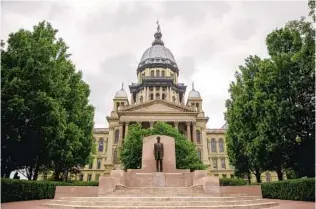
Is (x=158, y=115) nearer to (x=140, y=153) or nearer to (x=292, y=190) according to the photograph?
→ (x=140, y=153)

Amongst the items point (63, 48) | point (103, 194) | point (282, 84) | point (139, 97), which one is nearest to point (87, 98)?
point (63, 48)

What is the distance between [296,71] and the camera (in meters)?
17.3

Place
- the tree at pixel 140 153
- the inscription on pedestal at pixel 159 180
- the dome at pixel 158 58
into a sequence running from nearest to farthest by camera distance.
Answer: the inscription on pedestal at pixel 159 180 → the tree at pixel 140 153 → the dome at pixel 158 58

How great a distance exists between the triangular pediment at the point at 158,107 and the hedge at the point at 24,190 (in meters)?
39.6

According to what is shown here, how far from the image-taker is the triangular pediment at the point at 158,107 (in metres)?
58.9

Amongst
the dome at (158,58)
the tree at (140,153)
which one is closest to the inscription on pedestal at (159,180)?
the tree at (140,153)

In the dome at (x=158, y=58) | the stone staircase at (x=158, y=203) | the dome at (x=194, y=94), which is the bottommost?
the stone staircase at (x=158, y=203)

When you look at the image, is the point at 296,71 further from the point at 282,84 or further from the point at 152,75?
the point at 152,75

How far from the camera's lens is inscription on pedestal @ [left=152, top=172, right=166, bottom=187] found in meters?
16.8

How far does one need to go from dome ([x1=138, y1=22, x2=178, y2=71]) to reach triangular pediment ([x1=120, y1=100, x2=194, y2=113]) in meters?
22.9

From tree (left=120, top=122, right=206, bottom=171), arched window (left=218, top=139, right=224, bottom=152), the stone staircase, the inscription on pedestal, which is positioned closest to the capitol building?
arched window (left=218, top=139, right=224, bottom=152)

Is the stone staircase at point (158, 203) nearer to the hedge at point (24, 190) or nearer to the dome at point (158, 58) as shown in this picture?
the hedge at point (24, 190)

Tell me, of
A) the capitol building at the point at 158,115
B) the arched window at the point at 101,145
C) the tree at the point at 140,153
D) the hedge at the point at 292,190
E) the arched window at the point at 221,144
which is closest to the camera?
the hedge at the point at 292,190

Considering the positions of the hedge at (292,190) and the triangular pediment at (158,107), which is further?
the triangular pediment at (158,107)
